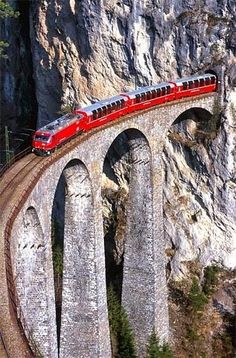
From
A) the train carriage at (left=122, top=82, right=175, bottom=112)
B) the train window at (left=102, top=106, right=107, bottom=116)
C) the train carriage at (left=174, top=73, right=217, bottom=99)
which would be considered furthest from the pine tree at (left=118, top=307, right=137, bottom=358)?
the train carriage at (left=174, top=73, right=217, bottom=99)

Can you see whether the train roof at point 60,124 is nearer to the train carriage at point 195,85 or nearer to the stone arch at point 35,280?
the stone arch at point 35,280

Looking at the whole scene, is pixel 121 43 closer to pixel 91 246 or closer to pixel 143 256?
pixel 143 256

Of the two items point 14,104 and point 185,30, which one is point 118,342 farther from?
point 14,104

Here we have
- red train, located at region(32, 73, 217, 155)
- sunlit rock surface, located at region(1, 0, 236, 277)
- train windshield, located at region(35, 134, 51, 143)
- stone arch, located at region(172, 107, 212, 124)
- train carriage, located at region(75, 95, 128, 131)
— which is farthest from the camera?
stone arch, located at region(172, 107, 212, 124)

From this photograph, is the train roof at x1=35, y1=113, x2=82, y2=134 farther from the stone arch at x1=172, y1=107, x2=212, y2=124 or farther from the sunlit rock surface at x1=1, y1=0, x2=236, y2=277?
the sunlit rock surface at x1=1, y1=0, x2=236, y2=277

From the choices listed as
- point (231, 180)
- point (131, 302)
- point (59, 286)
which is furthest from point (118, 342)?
point (231, 180)

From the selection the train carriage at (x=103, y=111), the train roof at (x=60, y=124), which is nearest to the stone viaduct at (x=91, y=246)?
the train carriage at (x=103, y=111)
